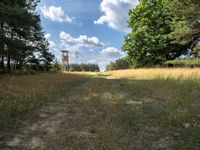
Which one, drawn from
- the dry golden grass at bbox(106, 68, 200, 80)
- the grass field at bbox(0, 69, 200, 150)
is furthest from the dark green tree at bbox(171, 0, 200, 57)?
the grass field at bbox(0, 69, 200, 150)

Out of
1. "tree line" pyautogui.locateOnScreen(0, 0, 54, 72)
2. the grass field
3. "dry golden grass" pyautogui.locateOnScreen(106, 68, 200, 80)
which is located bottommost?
the grass field

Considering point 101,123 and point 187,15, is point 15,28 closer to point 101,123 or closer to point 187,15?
point 187,15

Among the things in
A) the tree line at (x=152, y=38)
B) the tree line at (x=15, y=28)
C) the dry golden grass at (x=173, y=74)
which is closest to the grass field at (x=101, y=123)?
the dry golden grass at (x=173, y=74)

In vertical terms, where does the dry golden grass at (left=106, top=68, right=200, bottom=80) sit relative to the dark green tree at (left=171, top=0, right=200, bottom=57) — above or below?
below

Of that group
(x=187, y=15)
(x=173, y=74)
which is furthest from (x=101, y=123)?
(x=187, y=15)

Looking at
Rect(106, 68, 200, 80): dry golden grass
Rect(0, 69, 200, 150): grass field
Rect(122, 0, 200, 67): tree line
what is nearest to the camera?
Rect(0, 69, 200, 150): grass field

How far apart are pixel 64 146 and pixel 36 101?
13.2 feet

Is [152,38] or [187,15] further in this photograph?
[152,38]

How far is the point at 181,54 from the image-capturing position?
1158 inches

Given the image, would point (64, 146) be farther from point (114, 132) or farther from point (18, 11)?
point (18, 11)

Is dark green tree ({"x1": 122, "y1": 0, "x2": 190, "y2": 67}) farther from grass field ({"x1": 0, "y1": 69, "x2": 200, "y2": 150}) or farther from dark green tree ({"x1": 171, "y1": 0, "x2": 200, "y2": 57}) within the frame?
grass field ({"x1": 0, "y1": 69, "x2": 200, "y2": 150})

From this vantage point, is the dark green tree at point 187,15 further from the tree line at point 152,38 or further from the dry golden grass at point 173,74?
the tree line at point 152,38

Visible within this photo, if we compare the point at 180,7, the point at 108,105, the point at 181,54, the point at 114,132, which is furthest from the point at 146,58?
the point at 114,132

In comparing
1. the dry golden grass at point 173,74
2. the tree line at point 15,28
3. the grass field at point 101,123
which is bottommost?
the grass field at point 101,123
